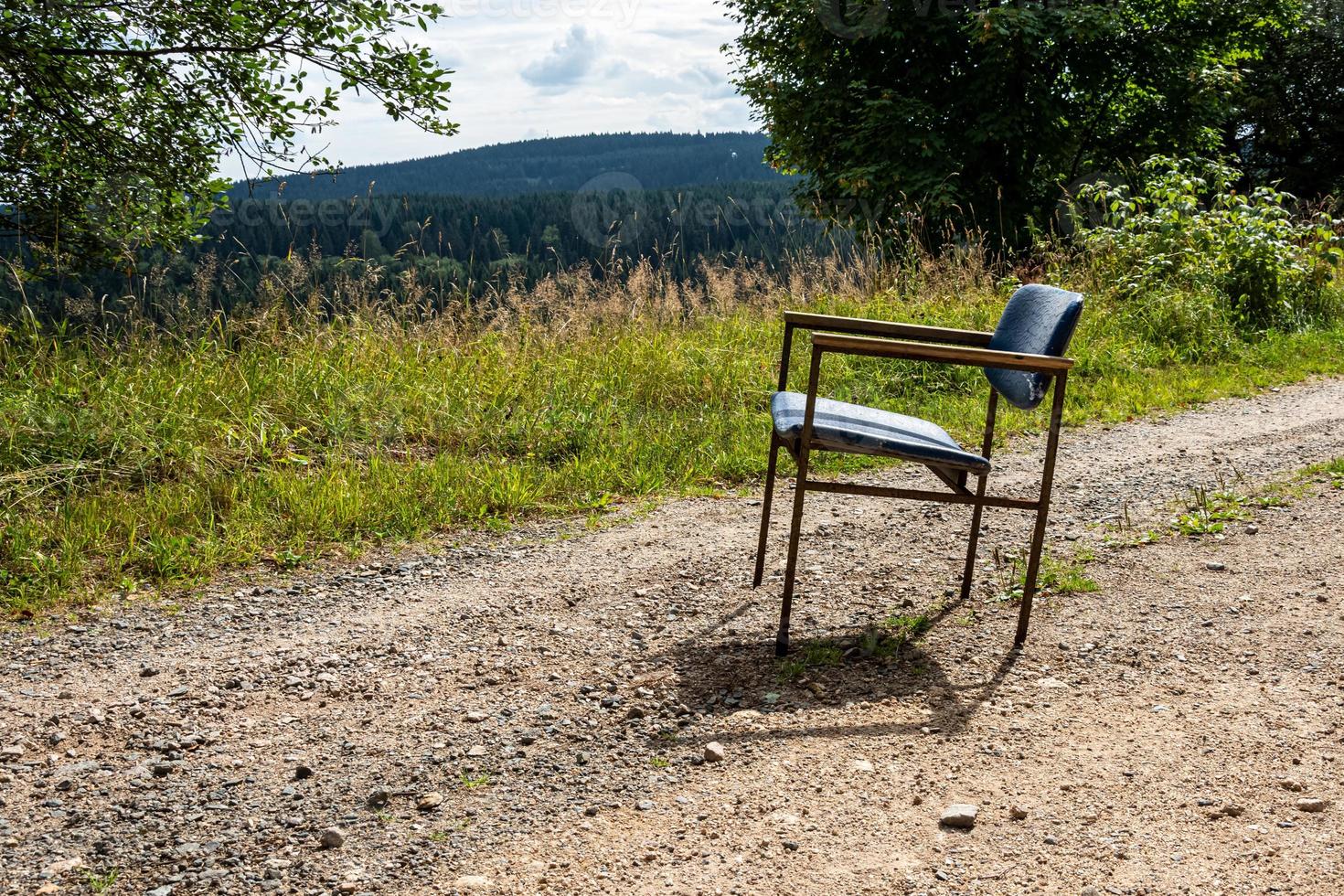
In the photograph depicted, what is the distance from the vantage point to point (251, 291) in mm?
6844

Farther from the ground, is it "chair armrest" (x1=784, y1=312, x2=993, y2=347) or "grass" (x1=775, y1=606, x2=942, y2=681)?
"chair armrest" (x1=784, y1=312, x2=993, y2=347)

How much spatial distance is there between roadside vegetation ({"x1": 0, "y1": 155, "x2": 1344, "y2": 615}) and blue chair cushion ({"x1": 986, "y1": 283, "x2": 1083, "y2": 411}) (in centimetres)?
200

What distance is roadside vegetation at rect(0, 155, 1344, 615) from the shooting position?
179 inches

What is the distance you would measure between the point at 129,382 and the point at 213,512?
1.47m

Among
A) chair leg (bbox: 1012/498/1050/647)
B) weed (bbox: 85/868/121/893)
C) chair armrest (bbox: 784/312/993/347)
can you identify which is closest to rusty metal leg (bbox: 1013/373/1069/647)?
chair leg (bbox: 1012/498/1050/647)

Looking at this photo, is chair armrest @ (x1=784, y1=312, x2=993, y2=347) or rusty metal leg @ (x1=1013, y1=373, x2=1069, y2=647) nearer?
rusty metal leg @ (x1=1013, y1=373, x2=1069, y2=647)

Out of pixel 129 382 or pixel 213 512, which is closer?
pixel 213 512

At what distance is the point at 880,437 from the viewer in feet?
11.0

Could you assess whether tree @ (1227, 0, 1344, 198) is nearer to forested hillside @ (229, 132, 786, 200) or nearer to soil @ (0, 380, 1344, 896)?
soil @ (0, 380, 1344, 896)

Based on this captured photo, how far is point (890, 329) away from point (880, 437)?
0.80m

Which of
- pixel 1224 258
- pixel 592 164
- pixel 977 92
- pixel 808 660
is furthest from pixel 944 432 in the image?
pixel 592 164

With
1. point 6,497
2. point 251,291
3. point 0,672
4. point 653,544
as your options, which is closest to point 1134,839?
point 653,544

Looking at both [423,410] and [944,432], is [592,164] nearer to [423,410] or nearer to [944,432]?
[423,410]

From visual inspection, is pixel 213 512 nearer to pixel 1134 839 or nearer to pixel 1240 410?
pixel 1134 839
